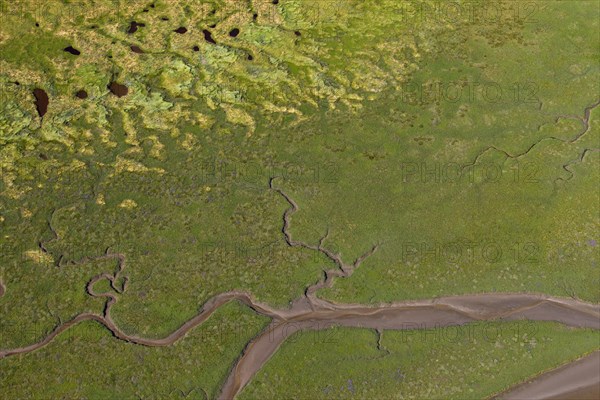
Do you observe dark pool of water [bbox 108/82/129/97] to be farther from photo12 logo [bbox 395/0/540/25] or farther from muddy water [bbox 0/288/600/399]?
photo12 logo [bbox 395/0/540/25]

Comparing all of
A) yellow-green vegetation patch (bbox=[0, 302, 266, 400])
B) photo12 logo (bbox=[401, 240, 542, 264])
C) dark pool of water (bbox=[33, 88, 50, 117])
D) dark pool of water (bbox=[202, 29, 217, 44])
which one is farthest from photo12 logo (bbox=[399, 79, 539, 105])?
dark pool of water (bbox=[33, 88, 50, 117])

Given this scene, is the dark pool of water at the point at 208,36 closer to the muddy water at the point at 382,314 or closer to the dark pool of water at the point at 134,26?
the dark pool of water at the point at 134,26

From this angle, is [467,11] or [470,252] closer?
[470,252]

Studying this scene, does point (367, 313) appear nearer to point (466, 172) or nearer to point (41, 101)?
point (466, 172)

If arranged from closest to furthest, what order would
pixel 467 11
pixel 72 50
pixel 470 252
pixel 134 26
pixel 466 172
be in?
pixel 470 252, pixel 466 172, pixel 72 50, pixel 134 26, pixel 467 11

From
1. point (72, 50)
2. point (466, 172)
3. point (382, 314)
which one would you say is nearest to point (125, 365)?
point (382, 314)

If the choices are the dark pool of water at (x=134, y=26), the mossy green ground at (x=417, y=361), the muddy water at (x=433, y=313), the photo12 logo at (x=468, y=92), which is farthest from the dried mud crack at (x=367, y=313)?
the dark pool of water at (x=134, y=26)
